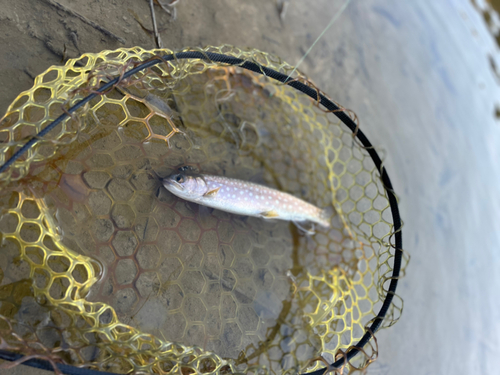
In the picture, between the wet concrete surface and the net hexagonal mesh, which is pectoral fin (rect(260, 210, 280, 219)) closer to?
the net hexagonal mesh

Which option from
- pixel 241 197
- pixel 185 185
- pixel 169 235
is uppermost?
pixel 241 197

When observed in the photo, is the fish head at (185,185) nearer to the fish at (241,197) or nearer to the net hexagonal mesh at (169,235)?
the fish at (241,197)

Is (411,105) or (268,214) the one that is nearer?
(268,214)

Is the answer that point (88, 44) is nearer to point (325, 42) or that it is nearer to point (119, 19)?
point (119, 19)

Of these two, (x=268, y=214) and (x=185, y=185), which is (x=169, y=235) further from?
(x=268, y=214)

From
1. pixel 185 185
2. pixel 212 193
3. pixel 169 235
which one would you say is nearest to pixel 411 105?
pixel 212 193

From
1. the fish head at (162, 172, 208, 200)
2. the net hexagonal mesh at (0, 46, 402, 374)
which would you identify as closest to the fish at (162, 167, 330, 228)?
the fish head at (162, 172, 208, 200)
